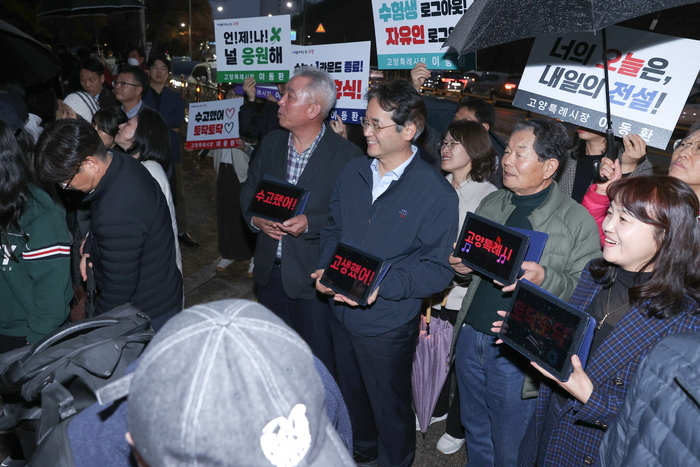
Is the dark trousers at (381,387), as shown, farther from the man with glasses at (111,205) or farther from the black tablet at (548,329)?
the man with glasses at (111,205)

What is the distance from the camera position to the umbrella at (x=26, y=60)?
467cm

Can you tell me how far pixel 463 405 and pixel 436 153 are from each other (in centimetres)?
249

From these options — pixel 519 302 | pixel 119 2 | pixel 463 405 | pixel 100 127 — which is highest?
pixel 119 2

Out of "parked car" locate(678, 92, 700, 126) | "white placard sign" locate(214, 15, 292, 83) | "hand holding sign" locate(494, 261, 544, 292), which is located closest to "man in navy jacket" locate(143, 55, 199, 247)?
"white placard sign" locate(214, 15, 292, 83)

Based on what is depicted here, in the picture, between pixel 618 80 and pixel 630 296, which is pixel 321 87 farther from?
pixel 630 296

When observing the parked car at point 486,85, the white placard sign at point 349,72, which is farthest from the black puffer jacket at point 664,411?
the parked car at point 486,85

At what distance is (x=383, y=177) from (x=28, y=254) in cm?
199

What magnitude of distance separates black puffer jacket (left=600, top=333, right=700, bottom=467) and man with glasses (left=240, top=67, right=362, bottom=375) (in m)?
2.21

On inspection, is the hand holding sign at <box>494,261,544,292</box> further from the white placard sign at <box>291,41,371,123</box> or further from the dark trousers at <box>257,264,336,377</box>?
the white placard sign at <box>291,41,371,123</box>

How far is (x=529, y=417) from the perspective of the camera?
2898 millimetres

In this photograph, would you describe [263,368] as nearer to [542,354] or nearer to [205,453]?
[205,453]

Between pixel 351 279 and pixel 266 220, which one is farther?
pixel 266 220

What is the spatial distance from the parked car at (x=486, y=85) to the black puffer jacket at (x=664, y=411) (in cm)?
2230

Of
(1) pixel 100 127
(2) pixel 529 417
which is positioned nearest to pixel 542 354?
(2) pixel 529 417
